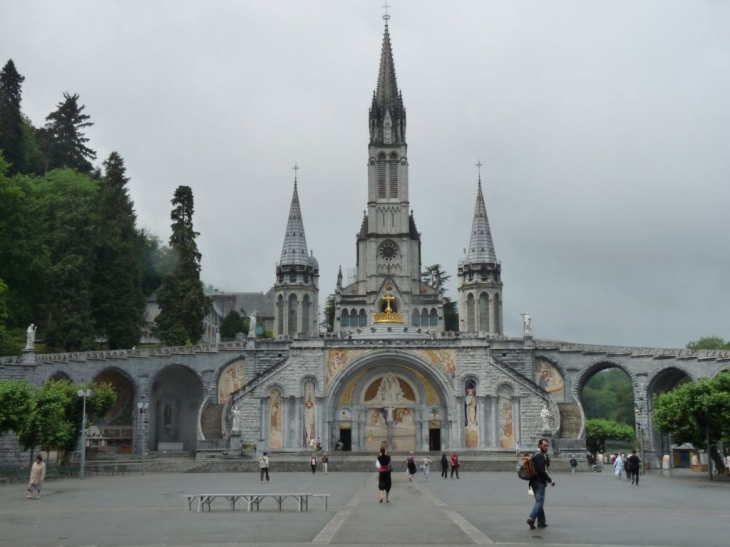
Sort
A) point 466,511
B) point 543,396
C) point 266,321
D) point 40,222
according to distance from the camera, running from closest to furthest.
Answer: point 466,511
point 543,396
point 40,222
point 266,321

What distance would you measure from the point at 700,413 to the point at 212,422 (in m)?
29.5

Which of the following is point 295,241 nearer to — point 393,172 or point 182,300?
point 393,172

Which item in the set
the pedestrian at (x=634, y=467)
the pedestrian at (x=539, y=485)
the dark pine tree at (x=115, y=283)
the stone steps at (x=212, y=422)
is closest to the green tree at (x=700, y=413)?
the pedestrian at (x=634, y=467)

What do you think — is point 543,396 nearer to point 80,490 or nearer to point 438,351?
point 438,351

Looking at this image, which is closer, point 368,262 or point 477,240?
point 477,240

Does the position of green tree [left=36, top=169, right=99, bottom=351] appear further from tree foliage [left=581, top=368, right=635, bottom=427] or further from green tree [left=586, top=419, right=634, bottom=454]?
tree foliage [left=581, top=368, right=635, bottom=427]

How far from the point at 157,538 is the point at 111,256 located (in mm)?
47148

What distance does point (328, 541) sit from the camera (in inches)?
538

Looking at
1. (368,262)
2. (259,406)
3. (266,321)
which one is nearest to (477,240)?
(368,262)

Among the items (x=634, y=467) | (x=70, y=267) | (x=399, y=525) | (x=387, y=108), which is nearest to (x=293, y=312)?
(x=387, y=108)

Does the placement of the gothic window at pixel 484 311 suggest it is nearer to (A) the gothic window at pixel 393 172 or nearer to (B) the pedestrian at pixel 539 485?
(A) the gothic window at pixel 393 172

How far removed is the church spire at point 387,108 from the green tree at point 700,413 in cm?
5497

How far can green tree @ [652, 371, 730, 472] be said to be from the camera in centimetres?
3369

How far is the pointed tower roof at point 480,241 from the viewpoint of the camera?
72.6 metres
